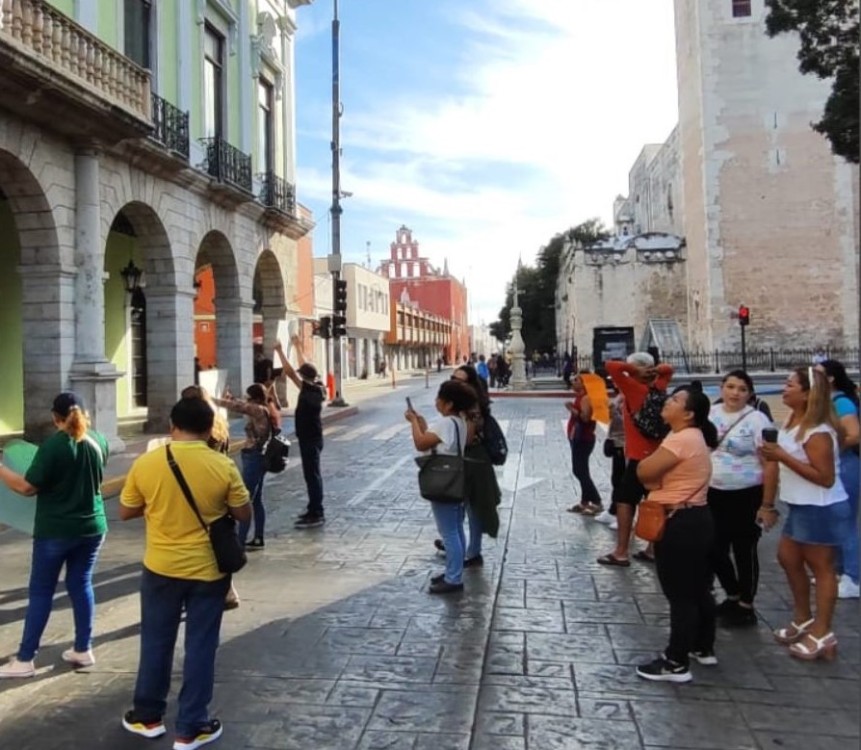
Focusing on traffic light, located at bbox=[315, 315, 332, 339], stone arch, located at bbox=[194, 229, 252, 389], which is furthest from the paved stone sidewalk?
traffic light, located at bbox=[315, 315, 332, 339]

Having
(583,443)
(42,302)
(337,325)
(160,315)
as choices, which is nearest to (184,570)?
(583,443)

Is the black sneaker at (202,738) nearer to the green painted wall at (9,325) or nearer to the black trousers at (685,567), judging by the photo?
the black trousers at (685,567)

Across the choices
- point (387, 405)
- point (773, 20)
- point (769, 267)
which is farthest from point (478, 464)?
point (769, 267)

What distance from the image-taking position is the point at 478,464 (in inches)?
245

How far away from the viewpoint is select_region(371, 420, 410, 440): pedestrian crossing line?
16880mm

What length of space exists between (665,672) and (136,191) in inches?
518

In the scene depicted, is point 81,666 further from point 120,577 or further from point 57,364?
point 57,364

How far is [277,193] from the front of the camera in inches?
848

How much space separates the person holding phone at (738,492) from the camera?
4.94 meters

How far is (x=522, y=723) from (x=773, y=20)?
14418mm

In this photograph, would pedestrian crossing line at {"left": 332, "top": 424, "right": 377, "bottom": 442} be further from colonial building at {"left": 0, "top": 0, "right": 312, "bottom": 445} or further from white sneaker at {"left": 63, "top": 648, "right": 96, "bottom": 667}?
white sneaker at {"left": 63, "top": 648, "right": 96, "bottom": 667}

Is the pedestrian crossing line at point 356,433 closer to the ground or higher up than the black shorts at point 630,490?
Answer: closer to the ground

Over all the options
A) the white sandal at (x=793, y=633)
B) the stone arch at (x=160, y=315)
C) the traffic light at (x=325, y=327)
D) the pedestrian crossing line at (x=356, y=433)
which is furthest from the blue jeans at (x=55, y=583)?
the traffic light at (x=325, y=327)

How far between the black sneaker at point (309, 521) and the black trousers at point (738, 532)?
4274 millimetres
